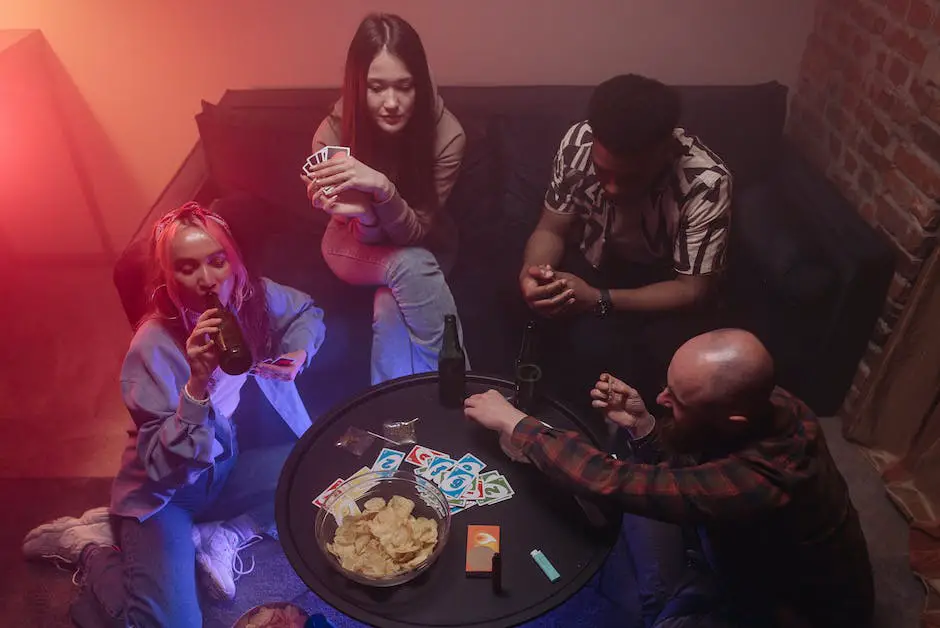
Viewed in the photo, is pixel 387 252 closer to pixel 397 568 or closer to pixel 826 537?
pixel 397 568

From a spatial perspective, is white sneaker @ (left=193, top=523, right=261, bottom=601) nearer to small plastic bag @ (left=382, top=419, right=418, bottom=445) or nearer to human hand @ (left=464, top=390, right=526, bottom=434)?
small plastic bag @ (left=382, top=419, right=418, bottom=445)

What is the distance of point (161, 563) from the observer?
195 cm

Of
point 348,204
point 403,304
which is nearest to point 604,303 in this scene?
point 403,304

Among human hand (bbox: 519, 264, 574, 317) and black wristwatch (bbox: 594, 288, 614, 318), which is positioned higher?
human hand (bbox: 519, 264, 574, 317)

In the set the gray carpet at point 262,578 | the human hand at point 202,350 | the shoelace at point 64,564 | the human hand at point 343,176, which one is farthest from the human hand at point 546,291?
the shoelace at point 64,564

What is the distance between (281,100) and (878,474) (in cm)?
264

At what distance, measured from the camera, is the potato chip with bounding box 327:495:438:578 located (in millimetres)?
1638

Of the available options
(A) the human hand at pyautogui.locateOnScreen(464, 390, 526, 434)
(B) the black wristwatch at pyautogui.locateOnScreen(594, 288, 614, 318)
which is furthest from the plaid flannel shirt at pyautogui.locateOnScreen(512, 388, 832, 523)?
(B) the black wristwatch at pyautogui.locateOnScreen(594, 288, 614, 318)

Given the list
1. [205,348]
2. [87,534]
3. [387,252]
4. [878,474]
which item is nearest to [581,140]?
[387,252]

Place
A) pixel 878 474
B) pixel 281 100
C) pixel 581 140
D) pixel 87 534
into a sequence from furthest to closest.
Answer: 1. pixel 281 100
2. pixel 878 474
3. pixel 581 140
4. pixel 87 534

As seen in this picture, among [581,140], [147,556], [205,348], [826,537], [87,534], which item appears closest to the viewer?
[826,537]

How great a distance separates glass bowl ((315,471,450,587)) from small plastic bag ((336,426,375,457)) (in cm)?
9

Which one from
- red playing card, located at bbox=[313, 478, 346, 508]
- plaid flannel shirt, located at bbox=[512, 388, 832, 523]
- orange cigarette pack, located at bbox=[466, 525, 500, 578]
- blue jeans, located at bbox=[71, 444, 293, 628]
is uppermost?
plaid flannel shirt, located at bbox=[512, 388, 832, 523]

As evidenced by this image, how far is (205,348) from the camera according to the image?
1.78 meters
